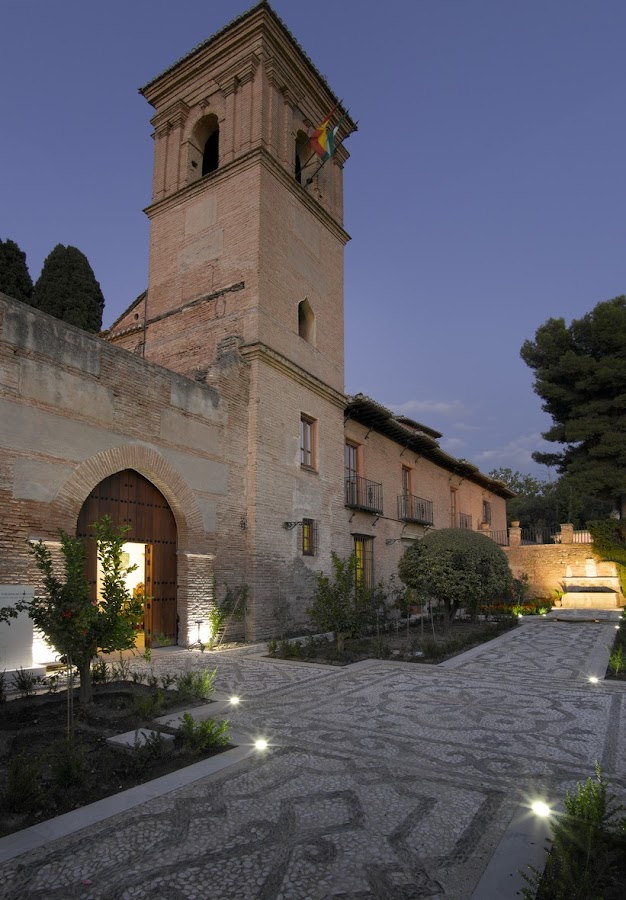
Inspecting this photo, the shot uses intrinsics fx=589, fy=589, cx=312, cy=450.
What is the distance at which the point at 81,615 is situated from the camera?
4961 mm

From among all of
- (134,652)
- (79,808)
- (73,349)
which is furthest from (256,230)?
(79,808)

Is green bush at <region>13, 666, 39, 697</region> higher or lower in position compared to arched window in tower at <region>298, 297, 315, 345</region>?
lower

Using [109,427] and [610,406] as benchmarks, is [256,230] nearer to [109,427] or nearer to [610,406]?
[109,427]

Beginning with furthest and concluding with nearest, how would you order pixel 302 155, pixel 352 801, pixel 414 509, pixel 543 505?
1. pixel 543 505
2. pixel 414 509
3. pixel 302 155
4. pixel 352 801

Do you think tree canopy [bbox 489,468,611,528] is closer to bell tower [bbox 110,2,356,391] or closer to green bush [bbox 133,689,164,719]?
bell tower [bbox 110,2,356,391]

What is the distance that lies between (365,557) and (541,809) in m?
13.2

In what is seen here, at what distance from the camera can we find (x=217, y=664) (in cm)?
830

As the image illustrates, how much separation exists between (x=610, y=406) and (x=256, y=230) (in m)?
16.1

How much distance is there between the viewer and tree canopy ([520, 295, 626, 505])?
21.7 m

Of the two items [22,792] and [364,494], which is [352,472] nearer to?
[364,494]

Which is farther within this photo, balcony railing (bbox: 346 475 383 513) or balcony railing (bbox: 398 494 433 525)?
balcony railing (bbox: 398 494 433 525)

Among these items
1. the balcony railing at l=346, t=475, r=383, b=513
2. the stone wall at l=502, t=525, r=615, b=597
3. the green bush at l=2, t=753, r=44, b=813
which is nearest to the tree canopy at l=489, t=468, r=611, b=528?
the stone wall at l=502, t=525, r=615, b=597

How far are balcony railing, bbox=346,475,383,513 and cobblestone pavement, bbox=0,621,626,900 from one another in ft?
29.7

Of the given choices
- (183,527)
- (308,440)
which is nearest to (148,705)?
(183,527)
